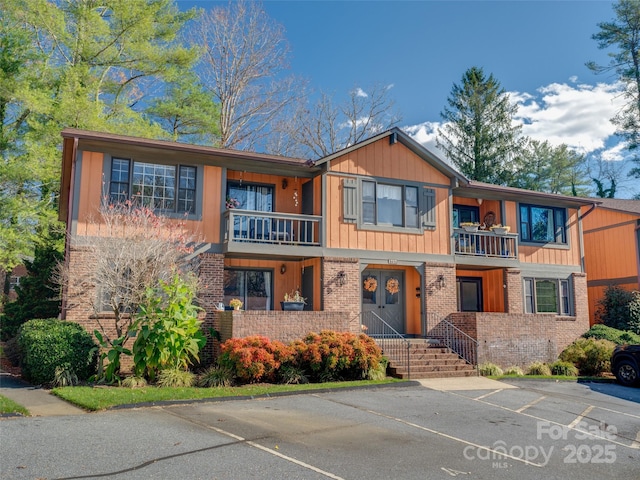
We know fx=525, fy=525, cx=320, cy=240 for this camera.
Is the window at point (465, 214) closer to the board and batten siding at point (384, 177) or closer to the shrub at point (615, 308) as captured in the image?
the board and batten siding at point (384, 177)

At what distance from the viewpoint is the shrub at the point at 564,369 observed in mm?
16828

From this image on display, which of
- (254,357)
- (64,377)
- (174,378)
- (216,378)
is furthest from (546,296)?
(64,377)

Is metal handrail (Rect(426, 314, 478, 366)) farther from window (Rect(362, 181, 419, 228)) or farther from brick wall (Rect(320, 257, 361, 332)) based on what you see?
window (Rect(362, 181, 419, 228))

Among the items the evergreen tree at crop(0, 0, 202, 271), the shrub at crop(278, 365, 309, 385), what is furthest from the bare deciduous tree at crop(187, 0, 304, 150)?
the shrub at crop(278, 365, 309, 385)

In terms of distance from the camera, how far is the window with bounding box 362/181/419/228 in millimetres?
18219

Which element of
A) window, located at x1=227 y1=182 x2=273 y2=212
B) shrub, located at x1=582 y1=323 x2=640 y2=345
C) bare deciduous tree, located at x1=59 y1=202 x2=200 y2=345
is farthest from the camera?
shrub, located at x1=582 y1=323 x2=640 y2=345

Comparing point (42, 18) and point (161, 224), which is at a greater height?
point (42, 18)

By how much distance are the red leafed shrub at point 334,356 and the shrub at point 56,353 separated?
4.93 m

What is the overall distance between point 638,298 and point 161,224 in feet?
63.2

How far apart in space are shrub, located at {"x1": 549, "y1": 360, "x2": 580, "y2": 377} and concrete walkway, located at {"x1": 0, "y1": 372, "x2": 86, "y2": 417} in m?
14.2

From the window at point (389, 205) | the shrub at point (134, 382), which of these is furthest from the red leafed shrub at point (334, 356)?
the window at point (389, 205)

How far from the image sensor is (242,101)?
31656 millimetres

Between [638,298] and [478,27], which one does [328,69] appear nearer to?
[478,27]

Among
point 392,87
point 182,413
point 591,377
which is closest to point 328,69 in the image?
point 392,87
